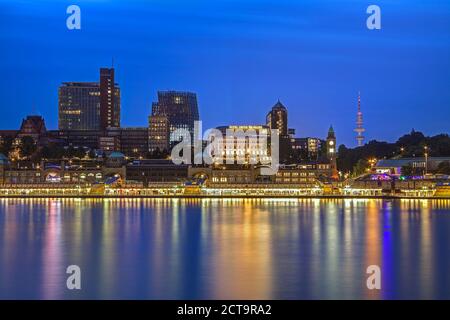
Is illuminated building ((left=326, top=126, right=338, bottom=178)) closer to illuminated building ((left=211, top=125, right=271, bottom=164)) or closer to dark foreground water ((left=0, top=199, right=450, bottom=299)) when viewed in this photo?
illuminated building ((left=211, top=125, right=271, bottom=164))

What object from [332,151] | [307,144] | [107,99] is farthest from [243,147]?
[107,99]

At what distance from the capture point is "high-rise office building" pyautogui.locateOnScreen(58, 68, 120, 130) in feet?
528

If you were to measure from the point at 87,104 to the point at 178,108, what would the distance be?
1902cm

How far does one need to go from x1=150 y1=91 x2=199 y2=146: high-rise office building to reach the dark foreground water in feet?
328

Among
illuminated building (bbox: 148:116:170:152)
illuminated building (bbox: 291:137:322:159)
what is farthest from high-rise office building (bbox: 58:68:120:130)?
illuminated building (bbox: 291:137:322:159)

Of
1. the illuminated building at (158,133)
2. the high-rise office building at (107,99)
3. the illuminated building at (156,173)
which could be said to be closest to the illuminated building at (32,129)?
the illuminated building at (158,133)

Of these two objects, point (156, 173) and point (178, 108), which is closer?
point (156, 173)

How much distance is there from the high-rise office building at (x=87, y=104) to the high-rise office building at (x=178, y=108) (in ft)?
33.1

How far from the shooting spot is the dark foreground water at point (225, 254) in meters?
29.0

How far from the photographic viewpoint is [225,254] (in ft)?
123

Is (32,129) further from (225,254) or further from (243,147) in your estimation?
(225,254)

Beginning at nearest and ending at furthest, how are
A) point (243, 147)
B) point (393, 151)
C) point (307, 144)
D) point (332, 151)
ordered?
point (332, 151)
point (393, 151)
point (243, 147)
point (307, 144)

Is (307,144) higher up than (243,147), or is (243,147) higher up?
(307,144)

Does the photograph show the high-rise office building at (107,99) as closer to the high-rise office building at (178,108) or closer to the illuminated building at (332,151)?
the high-rise office building at (178,108)
